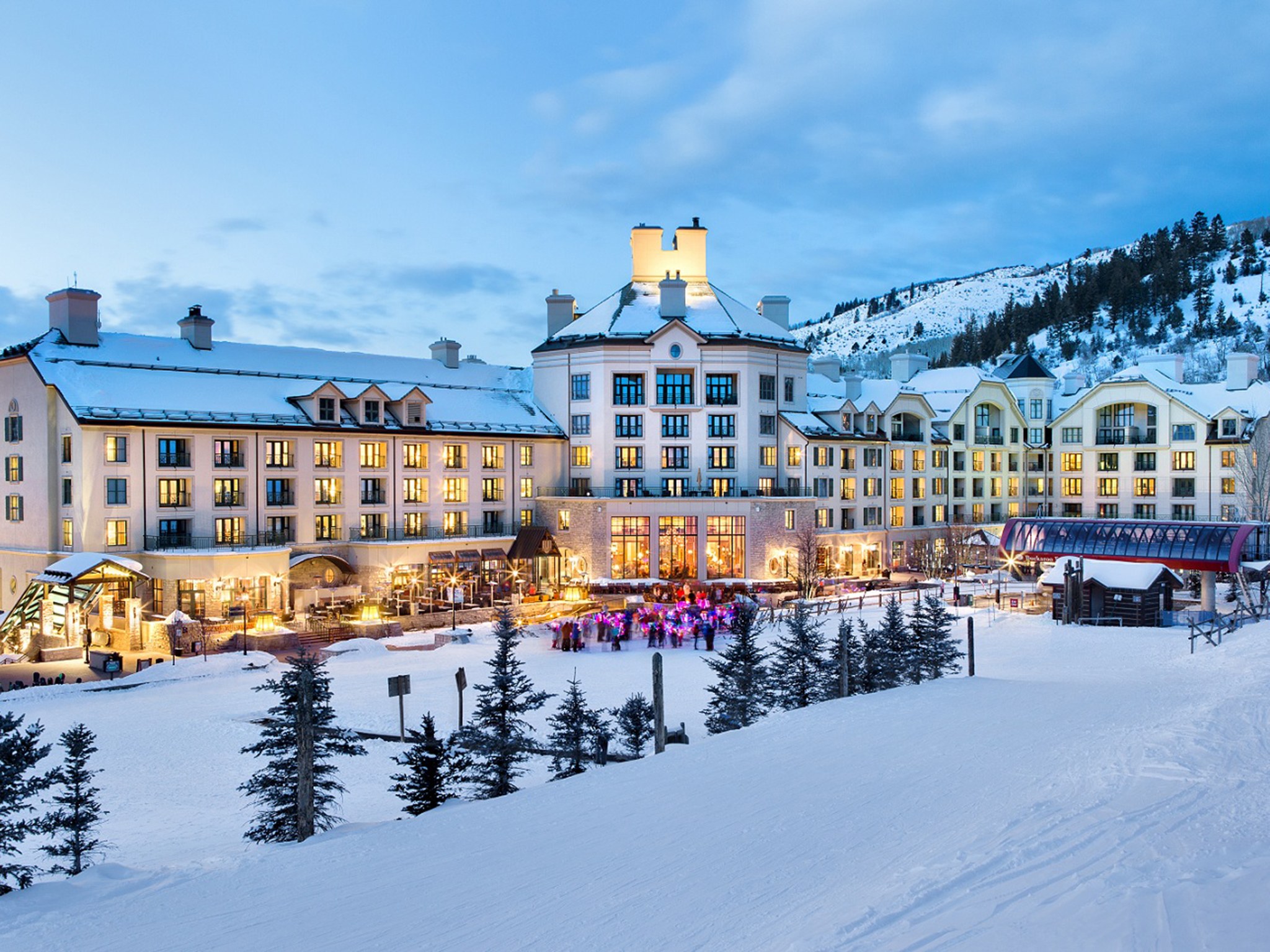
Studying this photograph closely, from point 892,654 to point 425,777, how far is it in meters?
14.5

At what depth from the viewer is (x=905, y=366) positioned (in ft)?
284

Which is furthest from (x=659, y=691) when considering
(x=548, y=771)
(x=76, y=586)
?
(x=76, y=586)

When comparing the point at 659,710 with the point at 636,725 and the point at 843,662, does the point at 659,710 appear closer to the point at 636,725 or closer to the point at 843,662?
the point at 636,725

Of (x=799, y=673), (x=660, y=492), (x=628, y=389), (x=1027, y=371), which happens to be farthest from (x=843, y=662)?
(x=1027, y=371)

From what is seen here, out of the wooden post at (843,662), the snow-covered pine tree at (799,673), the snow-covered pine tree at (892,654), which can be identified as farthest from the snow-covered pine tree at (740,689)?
the snow-covered pine tree at (892,654)

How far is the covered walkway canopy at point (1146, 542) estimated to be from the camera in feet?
162

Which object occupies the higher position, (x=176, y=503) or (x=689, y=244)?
(x=689, y=244)

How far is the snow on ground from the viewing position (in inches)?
385

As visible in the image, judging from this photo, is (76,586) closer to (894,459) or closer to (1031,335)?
(894,459)

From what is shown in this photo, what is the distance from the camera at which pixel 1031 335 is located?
565 feet

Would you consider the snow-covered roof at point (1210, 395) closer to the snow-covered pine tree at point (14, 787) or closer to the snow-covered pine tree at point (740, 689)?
the snow-covered pine tree at point (740, 689)

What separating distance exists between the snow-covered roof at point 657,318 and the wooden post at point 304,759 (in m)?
46.8

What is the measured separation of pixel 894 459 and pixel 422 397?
33.4 metres

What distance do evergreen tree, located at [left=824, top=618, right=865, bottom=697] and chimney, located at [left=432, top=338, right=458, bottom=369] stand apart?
4361 cm
